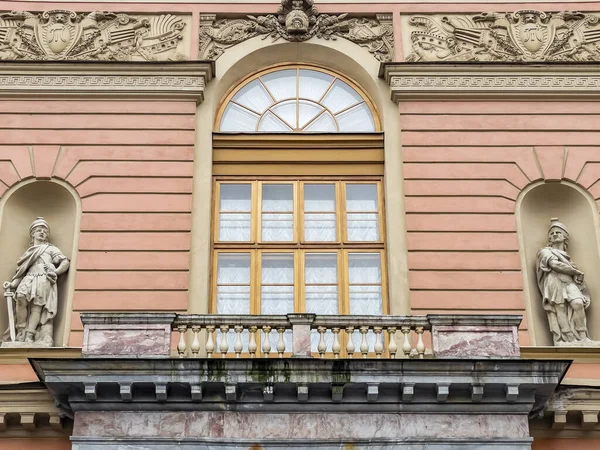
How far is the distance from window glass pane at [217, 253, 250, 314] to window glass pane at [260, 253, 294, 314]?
27 centimetres

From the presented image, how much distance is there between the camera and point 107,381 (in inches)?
565

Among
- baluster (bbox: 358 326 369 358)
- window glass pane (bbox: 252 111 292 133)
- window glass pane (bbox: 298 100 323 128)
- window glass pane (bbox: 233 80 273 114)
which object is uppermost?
window glass pane (bbox: 233 80 273 114)

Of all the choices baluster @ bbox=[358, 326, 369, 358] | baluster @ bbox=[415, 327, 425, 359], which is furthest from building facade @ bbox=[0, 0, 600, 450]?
baluster @ bbox=[415, 327, 425, 359]

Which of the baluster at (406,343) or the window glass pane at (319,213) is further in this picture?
the window glass pane at (319,213)

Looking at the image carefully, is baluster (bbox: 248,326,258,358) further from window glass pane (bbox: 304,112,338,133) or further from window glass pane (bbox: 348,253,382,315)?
window glass pane (bbox: 304,112,338,133)

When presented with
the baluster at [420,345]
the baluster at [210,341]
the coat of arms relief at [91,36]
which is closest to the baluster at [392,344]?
the baluster at [420,345]

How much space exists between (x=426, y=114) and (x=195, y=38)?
175 inches

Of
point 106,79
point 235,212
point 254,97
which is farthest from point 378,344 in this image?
point 106,79

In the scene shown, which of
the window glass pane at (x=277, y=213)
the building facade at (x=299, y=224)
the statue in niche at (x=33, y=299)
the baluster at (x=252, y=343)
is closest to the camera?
the building facade at (x=299, y=224)

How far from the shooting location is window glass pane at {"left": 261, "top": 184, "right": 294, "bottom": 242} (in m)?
18.3

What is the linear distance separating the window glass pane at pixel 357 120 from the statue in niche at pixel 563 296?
13.2 feet

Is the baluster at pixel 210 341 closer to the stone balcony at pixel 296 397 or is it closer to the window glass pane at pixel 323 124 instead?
the stone balcony at pixel 296 397

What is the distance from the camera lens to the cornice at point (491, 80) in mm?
18844

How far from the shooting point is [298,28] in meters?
19.7
